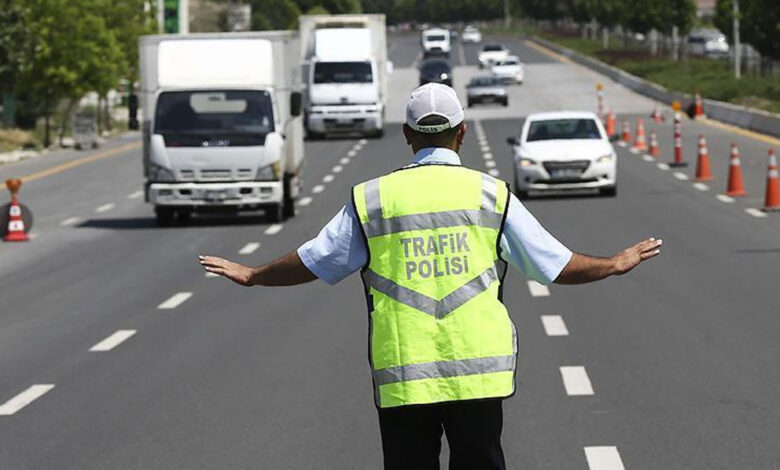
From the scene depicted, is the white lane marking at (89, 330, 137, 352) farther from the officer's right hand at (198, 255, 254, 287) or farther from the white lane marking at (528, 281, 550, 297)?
the officer's right hand at (198, 255, 254, 287)

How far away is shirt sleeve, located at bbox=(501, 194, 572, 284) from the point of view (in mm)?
5672

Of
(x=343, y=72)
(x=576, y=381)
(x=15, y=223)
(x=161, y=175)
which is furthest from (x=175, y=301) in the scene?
(x=343, y=72)

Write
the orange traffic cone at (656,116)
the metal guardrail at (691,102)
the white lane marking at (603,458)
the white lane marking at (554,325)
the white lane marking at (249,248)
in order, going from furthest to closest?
the orange traffic cone at (656,116)
the metal guardrail at (691,102)
the white lane marking at (249,248)
the white lane marking at (554,325)
the white lane marking at (603,458)

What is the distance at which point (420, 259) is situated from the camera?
18.3 feet

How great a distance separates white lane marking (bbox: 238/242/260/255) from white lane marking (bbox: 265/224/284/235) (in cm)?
172

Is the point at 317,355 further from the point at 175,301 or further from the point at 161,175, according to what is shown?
the point at 161,175

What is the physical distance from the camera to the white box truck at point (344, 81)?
53.4 m

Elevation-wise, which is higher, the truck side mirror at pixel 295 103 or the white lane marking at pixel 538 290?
the truck side mirror at pixel 295 103

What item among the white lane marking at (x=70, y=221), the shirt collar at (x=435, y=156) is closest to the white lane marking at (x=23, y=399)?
the shirt collar at (x=435, y=156)

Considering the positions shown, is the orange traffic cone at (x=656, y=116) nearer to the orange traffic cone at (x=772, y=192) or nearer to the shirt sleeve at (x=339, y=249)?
the orange traffic cone at (x=772, y=192)

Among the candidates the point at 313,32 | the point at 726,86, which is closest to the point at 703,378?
the point at 313,32

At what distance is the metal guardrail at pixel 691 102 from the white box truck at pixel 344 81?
10.0 meters

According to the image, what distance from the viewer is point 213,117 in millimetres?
27750

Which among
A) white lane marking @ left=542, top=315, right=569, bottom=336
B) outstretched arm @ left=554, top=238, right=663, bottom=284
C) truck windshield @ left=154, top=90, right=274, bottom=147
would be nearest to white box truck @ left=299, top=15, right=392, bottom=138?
truck windshield @ left=154, top=90, right=274, bottom=147
